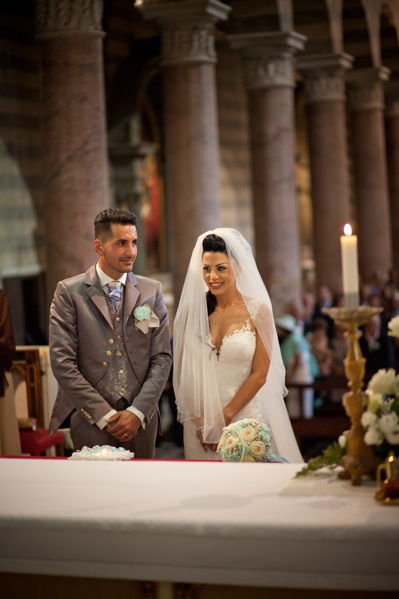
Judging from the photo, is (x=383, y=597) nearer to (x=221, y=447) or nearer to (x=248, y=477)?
(x=248, y=477)

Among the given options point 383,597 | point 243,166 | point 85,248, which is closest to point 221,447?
point 383,597

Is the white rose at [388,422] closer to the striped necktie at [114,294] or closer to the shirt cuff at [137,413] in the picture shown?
the shirt cuff at [137,413]

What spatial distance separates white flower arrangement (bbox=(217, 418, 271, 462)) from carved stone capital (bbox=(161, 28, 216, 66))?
986 centimetres

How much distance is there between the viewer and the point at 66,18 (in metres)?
11.2

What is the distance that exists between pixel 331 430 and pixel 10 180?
641 centimetres

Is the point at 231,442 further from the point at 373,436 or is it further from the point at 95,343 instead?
the point at 373,436

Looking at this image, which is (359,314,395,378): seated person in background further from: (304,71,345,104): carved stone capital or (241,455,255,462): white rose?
(304,71,345,104): carved stone capital

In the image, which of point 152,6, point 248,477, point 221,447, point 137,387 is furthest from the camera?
point 152,6

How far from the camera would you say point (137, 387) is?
223 inches

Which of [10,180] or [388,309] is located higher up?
[10,180]

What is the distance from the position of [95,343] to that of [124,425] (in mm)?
451

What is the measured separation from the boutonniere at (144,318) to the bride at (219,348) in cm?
25

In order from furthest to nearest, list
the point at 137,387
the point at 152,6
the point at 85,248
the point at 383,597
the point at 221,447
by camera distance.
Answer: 1. the point at 152,6
2. the point at 85,248
3. the point at 137,387
4. the point at 221,447
5. the point at 383,597

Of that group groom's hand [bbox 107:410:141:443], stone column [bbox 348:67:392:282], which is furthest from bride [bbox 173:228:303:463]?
stone column [bbox 348:67:392:282]
